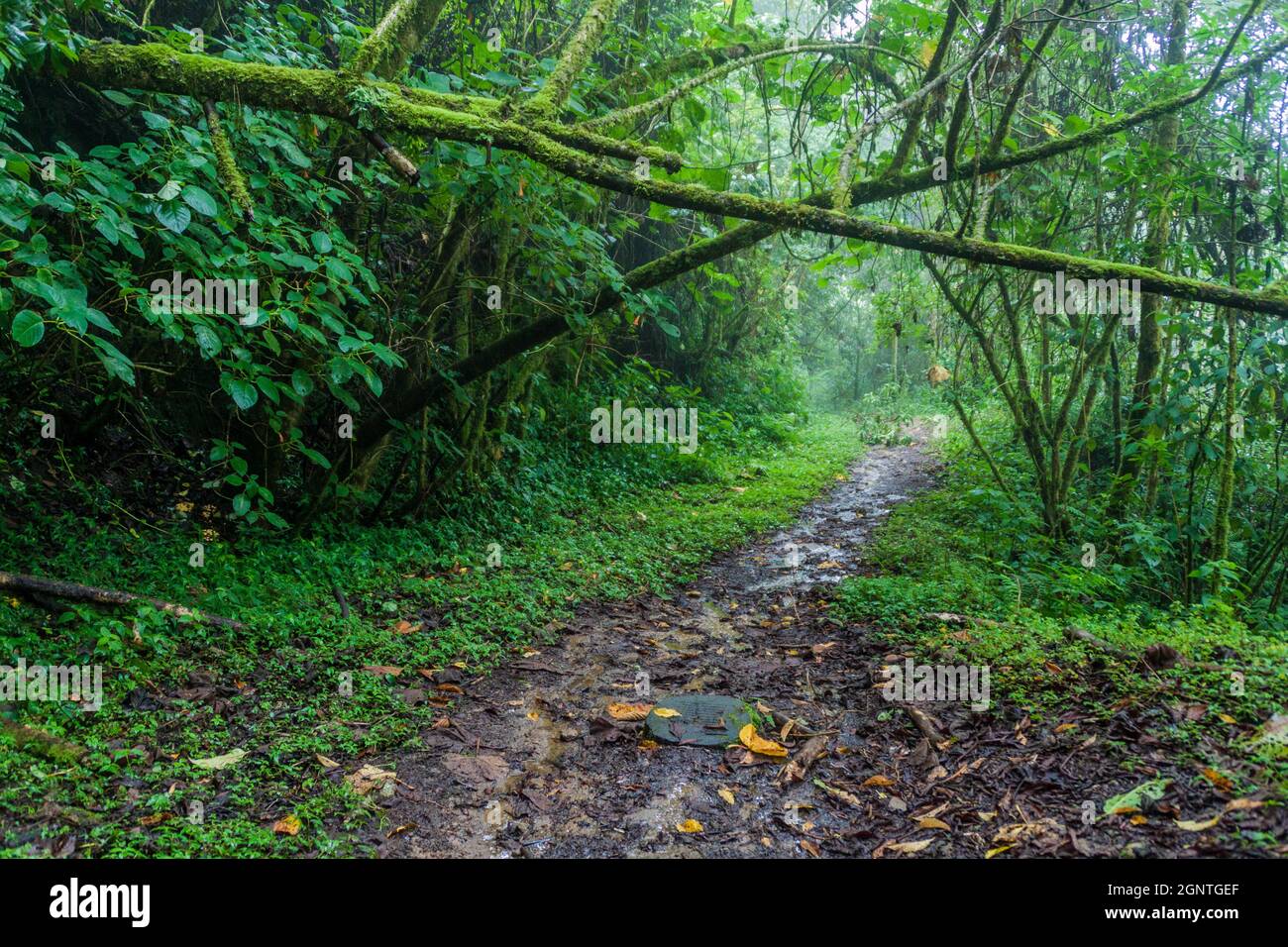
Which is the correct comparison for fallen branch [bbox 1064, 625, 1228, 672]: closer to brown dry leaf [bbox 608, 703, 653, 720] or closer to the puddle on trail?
the puddle on trail

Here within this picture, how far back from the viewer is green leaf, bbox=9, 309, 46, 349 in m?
3.38

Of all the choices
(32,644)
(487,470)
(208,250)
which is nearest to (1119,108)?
(487,470)

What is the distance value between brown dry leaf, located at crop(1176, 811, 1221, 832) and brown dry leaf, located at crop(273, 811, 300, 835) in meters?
3.45

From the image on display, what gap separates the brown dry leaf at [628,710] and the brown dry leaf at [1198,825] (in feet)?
8.64

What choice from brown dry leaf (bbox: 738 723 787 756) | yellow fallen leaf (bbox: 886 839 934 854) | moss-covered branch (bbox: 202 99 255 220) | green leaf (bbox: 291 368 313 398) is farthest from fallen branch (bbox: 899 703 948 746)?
moss-covered branch (bbox: 202 99 255 220)

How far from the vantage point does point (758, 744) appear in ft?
13.5

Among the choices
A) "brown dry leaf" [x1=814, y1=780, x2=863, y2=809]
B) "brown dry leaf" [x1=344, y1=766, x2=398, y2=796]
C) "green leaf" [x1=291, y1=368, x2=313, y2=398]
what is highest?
"green leaf" [x1=291, y1=368, x2=313, y2=398]

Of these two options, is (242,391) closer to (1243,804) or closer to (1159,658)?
(1243,804)

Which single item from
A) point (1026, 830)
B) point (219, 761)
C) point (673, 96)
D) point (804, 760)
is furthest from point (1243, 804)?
point (673, 96)

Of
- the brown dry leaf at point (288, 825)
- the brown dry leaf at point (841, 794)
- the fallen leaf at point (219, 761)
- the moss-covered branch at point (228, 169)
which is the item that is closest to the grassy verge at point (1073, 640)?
the brown dry leaf at point (841, 794)

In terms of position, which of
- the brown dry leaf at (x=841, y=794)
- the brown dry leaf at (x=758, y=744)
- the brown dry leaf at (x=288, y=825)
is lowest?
the brown dry leaf at (x=841, y=794)

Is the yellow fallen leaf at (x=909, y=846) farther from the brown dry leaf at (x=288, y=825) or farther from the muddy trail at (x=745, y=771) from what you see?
the brown dry leaf at (x=288, y=825)

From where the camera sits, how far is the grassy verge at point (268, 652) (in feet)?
9.95
